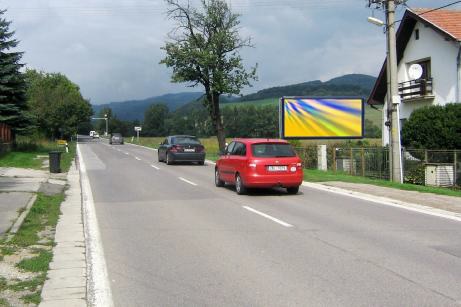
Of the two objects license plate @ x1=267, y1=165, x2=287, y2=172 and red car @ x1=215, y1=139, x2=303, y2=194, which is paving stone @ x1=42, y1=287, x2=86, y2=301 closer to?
red car @ x1=215, y1=139, x2=303, y2=194

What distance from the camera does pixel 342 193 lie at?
15.7m

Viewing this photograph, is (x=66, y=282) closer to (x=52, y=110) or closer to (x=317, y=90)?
(x=52, y=110)

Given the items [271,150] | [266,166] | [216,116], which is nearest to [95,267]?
[266,166]

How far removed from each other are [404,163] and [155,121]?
15489 cm

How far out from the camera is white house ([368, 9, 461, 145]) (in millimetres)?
27453

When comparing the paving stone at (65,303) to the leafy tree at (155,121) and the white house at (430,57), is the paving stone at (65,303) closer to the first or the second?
the white house at (430,57)

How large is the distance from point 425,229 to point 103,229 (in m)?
5.60

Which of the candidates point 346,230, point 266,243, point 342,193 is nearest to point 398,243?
point 346,230

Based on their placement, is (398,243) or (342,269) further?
(398,243)

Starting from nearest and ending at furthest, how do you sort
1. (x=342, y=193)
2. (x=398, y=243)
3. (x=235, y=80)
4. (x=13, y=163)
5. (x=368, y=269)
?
(x=368, y=269)
(x=398, y=243)
(x=342, y=193)
(x=13, y=163)
(x=235, y=80)

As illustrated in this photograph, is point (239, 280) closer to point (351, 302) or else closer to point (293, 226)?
point (351, 302)

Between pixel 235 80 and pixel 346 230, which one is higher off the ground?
pixel 235 80

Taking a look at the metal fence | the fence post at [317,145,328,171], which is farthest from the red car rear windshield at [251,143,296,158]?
the fence post at [317,145,328,171]

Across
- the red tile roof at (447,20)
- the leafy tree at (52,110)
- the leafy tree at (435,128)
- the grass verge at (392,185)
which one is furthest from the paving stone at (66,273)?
the leafy tree at (52,110)
